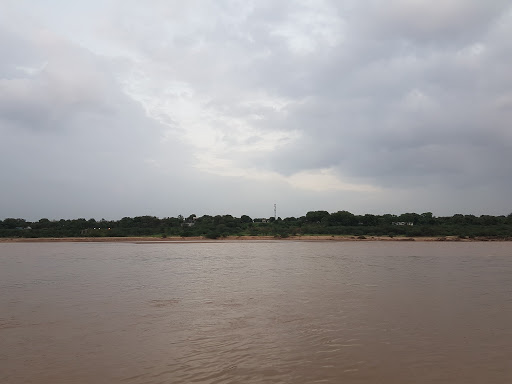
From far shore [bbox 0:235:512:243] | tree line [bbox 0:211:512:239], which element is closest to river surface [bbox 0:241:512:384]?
far shore [bbox 0:235:512:243]

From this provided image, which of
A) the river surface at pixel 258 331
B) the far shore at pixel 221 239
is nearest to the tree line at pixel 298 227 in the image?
the far shore at pixel 221 239

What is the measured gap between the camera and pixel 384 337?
7.98m

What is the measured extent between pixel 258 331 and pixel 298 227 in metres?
71.0

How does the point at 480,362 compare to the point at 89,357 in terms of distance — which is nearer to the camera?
the point at 480,362

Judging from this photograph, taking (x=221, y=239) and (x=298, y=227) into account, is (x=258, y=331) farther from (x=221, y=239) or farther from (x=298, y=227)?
(x=298, y=227)

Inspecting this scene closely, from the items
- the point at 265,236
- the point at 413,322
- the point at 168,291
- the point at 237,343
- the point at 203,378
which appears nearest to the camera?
the point at 203,378

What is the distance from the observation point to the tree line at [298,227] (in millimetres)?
67062

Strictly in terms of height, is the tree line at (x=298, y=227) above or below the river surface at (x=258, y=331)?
above

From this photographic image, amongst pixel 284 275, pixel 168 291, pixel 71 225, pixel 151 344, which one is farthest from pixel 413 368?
pixel 71 225

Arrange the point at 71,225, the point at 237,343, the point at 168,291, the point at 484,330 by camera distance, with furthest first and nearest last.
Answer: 1. the point at 71,225
2. the point at 168,291
3. the point at 484,330
4. the point at 237,343

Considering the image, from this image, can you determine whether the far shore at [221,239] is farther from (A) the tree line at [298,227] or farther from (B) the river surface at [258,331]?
(B) the river surface at [258,331]

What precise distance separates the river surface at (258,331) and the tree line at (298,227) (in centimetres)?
5331

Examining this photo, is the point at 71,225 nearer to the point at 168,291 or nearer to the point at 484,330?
the point at 168,291

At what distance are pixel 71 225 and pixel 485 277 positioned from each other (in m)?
82.3
